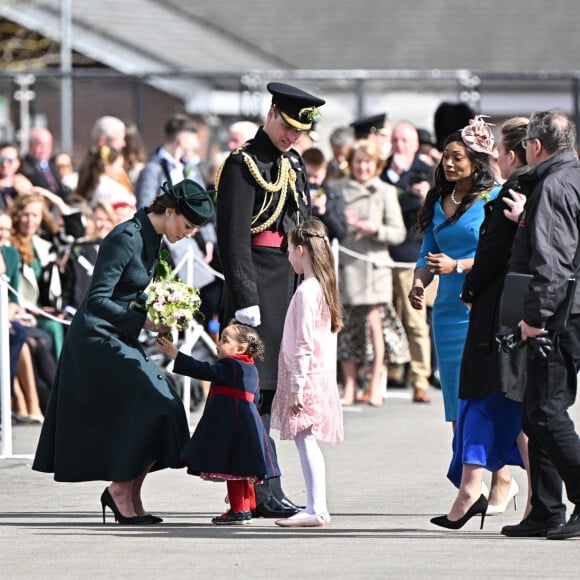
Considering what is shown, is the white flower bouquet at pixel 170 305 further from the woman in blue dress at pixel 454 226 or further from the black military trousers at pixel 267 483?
the woman in blue dress at pixel 454 226

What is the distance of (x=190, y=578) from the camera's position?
7.64m

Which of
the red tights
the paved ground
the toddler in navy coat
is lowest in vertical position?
the paved ground

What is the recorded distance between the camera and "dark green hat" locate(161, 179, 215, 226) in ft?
30.0

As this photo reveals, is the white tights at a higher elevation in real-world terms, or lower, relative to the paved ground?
higher

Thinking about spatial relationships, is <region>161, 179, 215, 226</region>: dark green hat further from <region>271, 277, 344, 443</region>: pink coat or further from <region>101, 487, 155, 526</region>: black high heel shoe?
<region>101, 487, 155, 526</region>: black high heel shoe

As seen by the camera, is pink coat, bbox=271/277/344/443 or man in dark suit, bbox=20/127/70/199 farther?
man in dark suit, bbox=20/127/70/199

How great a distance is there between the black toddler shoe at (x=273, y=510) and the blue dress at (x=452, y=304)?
3.16 feet

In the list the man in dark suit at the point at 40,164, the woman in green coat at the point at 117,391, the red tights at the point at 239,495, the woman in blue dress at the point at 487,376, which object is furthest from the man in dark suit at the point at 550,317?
the man in dark suit at the point at 40,164

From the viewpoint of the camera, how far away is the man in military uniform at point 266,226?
9.40 m

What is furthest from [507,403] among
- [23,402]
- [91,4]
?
[91,4]

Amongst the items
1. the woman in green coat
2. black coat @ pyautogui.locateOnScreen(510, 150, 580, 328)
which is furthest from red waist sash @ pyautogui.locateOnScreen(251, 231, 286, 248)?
black coat @ pyautogui.locateOnScreen(510, 150, 580, 328)

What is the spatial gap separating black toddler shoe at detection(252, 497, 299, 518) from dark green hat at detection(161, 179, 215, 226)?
4.86ft

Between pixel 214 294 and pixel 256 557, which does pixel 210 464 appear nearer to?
pixel 256 557

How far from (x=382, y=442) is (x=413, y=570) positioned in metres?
4.84
